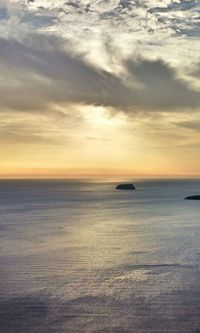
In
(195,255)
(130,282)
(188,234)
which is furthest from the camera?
(188,234)

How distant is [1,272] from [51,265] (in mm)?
4544

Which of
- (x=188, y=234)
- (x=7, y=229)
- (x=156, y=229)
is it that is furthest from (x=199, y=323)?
(x=7, y=229)

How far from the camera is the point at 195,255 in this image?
37.9 meters

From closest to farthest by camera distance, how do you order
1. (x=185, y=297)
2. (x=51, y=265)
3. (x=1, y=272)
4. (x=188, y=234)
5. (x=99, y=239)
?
(x=185, y=297) < (x=1, y=272) < (x=51, y=265) < (x=99, y=239) < (x=188, y=234)

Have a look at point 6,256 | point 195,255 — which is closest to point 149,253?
point 195,255

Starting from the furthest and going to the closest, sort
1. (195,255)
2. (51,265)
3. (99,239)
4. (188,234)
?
(188,234) < (99,239) < (195,255) < (51,265)

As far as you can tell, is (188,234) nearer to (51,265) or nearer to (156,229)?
(156,229)

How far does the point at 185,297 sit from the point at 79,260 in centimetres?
1389

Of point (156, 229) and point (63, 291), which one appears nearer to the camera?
point (63, 291)

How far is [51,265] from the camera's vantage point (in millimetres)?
33000

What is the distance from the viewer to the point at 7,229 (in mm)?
62000

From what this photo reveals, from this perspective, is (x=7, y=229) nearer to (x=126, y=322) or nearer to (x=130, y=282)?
(x=130, y=282)

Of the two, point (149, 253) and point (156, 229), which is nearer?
point (149, 253)

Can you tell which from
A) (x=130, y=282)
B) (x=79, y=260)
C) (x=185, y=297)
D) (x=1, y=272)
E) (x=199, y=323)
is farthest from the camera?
(x=79, y=260)
